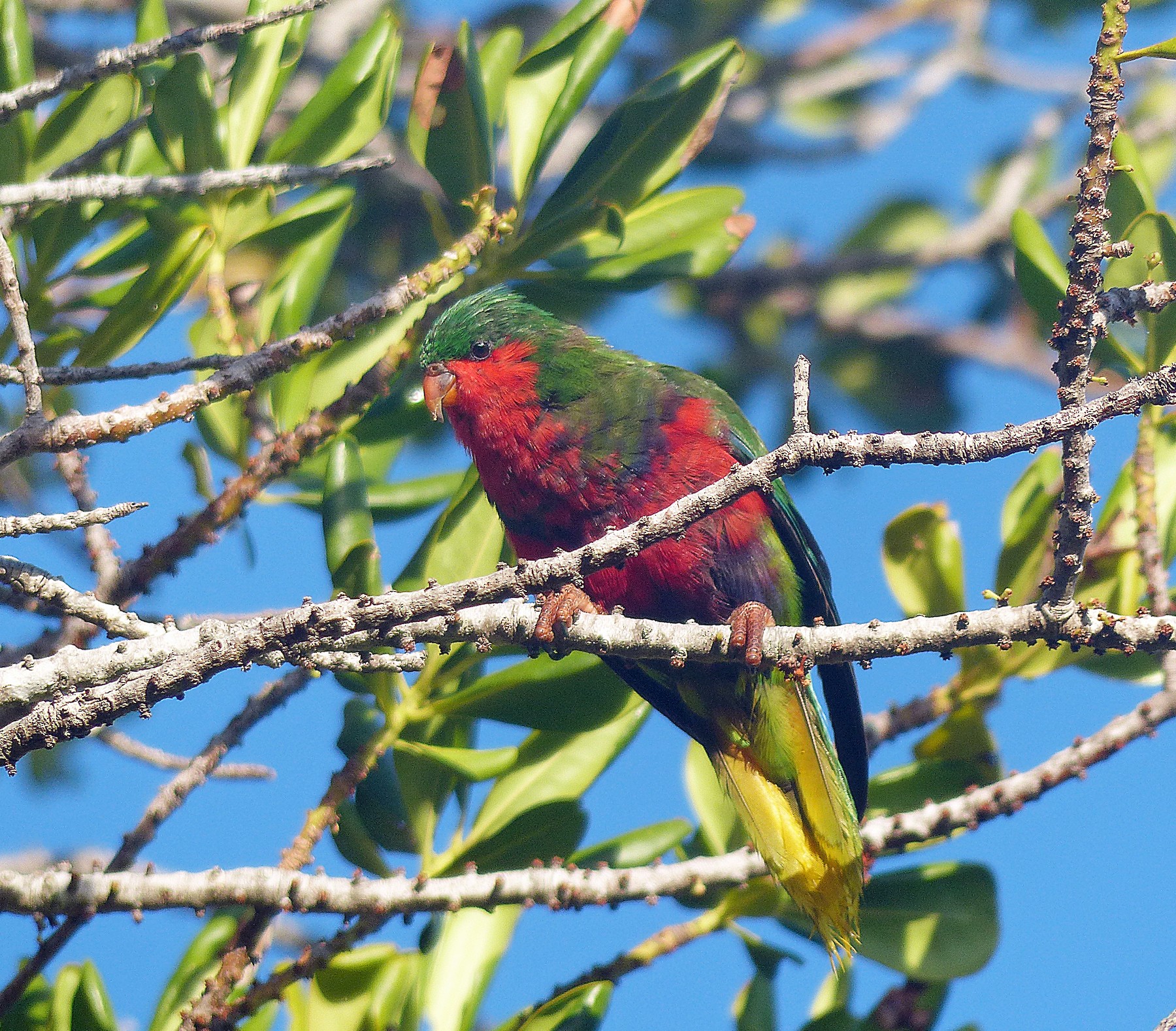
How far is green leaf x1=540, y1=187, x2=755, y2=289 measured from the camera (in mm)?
3758

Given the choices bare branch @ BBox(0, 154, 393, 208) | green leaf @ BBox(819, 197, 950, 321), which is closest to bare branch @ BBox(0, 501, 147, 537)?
bare branch @ BBox(0, 154, 393, 208)

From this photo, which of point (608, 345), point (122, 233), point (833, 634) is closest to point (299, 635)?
point (833, 634)

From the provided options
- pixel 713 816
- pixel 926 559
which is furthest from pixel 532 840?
pixel 926 559

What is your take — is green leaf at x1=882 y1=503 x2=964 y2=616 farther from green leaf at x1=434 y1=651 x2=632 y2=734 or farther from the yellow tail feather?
green leaf at x1=434 y1=651 x2=632 y2=734

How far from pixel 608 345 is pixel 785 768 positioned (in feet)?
5.51

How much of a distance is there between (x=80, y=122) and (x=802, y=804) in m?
3.12

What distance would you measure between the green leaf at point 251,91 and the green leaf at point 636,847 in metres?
2.36

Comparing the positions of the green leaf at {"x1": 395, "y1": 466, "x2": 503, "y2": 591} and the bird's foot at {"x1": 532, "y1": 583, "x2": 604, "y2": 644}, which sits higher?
the green leaf at {"x1": 395, "y1": 466, "x2": 503, "y2": 591}

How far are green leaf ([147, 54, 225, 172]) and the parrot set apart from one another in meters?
0.86

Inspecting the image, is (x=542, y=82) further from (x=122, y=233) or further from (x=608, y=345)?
(x=122, y=233)

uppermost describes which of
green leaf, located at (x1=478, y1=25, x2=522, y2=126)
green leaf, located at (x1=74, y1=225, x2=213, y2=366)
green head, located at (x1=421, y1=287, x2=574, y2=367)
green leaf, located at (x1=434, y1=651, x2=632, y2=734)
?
green leaf, located at (x1=478, y1=25, x2=522, y2=126)

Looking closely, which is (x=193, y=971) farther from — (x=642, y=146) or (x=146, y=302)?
(x=642, y=146)

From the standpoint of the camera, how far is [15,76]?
10.7 feet

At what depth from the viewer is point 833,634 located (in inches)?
102
